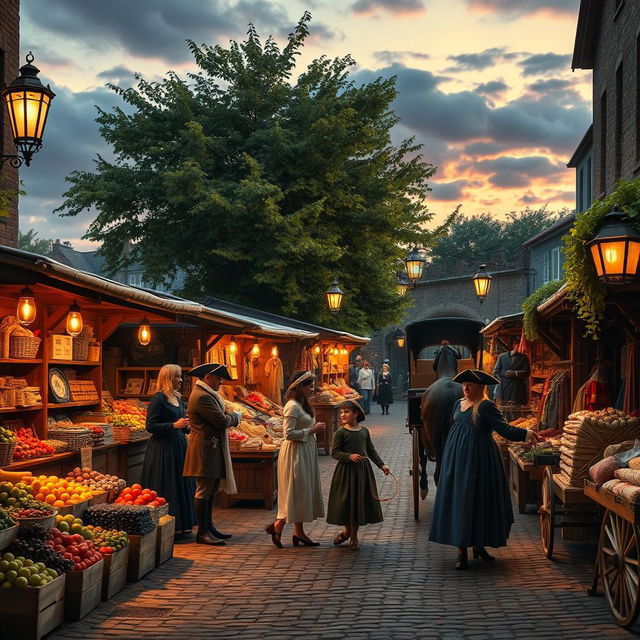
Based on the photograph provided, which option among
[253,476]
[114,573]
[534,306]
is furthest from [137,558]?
[534,306]

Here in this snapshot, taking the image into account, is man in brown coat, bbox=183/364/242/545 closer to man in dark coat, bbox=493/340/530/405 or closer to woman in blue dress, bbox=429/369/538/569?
woman in blue dress, bbox=429/369/538/569

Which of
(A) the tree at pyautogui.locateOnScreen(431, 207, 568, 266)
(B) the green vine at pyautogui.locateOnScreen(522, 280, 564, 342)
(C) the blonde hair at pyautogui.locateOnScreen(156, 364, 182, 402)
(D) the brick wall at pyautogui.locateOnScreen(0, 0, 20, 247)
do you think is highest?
(A) the tree at pyautogui.locateOnScreen(431, 207, 568, 266)

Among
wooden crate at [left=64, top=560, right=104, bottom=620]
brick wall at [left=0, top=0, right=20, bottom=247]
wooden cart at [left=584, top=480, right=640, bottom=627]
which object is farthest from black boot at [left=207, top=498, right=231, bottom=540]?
brick wall at [left=0, top=0, right=20, bottom=247]

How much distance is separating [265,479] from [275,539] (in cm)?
282

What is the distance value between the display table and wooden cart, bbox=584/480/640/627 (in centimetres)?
599

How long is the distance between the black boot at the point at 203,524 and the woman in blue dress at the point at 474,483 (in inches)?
102

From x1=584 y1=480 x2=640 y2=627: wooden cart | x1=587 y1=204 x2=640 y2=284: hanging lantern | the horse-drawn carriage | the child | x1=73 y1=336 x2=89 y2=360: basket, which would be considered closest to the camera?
x1=584 y1=480 x2=640 y2=627: wooden cart

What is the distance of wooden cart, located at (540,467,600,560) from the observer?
328 inches

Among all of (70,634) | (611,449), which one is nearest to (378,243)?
(611,449)

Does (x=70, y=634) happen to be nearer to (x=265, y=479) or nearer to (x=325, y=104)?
(x=265, y=479)

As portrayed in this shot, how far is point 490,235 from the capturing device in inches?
2876

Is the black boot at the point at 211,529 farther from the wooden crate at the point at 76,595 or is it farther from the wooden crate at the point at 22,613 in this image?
the wooden crate at the point at 22,613

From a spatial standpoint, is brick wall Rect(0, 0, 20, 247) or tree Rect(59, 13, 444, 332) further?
tree Rect(59, 13, 444, 332)

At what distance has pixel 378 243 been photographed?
28.5 metres
